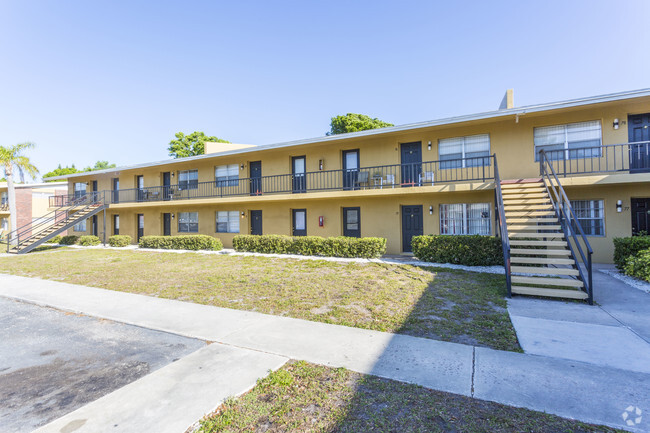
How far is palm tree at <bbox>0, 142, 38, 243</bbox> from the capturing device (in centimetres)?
2162

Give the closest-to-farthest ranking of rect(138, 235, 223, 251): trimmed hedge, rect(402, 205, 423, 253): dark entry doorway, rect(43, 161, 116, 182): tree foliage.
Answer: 1. rect(402, 205, 423, 253): dark entry doorway
2. rect(138, 235, 223, 251): trimmed hedge
3. rect(43, 161, 116, 182): tree foliage

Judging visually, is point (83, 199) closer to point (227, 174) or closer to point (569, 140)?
point (227, 174)

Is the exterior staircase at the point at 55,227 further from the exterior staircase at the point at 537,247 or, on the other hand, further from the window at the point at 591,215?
the window at the point at 591,215

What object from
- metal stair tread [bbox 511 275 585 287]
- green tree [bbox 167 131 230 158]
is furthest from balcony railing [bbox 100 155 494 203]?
green tree [bbox 167 131 230 158]

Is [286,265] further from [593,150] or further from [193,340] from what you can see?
[593,150]

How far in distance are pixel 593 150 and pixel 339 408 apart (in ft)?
42.9

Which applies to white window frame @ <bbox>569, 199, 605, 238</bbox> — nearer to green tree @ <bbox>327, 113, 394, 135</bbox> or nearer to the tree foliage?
green tree @ <bbox>327, 113, 394, 135</bbox>

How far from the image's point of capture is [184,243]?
17.2m

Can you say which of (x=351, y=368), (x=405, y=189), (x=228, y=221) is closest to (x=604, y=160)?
(x=405, y=189)

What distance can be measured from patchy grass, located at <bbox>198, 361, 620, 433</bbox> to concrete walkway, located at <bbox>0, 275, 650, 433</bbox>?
0.57 ft

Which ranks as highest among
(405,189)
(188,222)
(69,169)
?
(69,169)

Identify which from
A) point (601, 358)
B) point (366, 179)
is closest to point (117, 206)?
point (366, 179)

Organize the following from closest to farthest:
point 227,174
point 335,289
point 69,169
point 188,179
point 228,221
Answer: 1. point 335,289
2. point 228,221
3. point 227,174
4. point 188,179
5. point 69,169

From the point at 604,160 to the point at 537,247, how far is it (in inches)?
188
